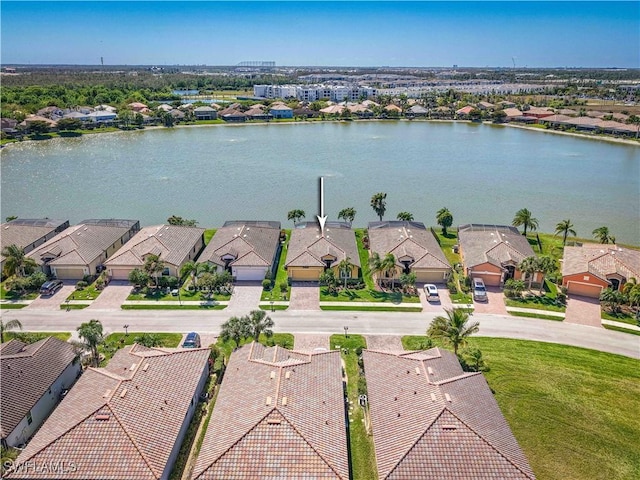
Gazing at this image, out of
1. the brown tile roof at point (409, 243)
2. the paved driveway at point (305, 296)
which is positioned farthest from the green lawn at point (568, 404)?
the brown tile roof at point (409, 243)

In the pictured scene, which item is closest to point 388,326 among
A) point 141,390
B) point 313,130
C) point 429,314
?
point 429,314

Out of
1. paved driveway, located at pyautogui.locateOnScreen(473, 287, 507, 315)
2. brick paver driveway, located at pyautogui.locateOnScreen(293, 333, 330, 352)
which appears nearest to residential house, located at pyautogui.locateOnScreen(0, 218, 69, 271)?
brick paver driveway, located at pyautogui.locateOnScreen(293, 333, 330, 352)

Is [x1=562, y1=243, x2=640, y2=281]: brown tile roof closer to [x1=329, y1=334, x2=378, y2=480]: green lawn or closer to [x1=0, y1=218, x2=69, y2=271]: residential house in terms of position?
[x1=329, y1=334, x2=378, y2=480]: green lawn

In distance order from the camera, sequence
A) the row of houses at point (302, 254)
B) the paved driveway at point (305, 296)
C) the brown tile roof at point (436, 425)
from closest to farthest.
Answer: the brown tile roof at point (436, 425), the paved driveway at point (305, 296), the row of houses at point (302, 254)

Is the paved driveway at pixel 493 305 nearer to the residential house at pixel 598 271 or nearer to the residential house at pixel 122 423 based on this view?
the residential house at pixel 598 271

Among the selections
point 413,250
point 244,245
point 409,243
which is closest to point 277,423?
point 244,245
